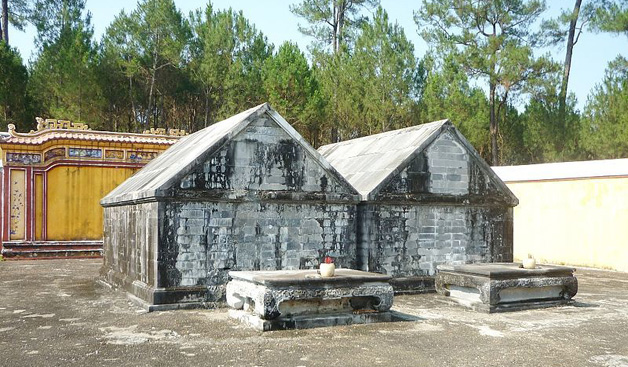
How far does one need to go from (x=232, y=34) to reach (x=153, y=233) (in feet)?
69.7

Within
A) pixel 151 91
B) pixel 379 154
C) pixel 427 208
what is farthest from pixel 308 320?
pixel 151 91

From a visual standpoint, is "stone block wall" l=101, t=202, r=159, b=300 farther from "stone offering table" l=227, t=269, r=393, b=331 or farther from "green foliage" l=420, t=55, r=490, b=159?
"green foliage" l=420, t=55, r=490, b=159

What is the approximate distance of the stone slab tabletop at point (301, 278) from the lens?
335 inches

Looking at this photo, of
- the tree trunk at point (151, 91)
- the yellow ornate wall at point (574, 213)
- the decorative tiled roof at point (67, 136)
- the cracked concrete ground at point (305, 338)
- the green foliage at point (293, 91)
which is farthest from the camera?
the tree trunk at point (151, 91)

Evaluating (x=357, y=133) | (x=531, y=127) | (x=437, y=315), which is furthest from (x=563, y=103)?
(x=437, y=315)

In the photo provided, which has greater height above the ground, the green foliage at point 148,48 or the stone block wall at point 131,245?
the green foliage at point 148,48

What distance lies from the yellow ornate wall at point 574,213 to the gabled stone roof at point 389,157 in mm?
5717

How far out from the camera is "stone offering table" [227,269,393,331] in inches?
334

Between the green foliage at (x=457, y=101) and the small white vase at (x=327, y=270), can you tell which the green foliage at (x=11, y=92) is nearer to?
the green foliage at (x=457, y=101)

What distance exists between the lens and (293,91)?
2878cm

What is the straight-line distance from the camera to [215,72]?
2927 cm

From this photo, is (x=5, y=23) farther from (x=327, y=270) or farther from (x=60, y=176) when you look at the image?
(x=327, y=270)

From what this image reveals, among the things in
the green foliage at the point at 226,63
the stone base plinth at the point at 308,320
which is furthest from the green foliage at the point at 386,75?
the stone base plinth at the point at 308,320

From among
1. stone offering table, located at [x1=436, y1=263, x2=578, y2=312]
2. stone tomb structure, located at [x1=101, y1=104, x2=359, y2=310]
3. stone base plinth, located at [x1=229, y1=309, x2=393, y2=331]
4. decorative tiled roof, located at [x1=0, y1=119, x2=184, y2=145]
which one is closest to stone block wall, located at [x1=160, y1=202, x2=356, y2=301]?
stone tomb structure, located at [x1=101, y1=104, x2=359, y2=310]
